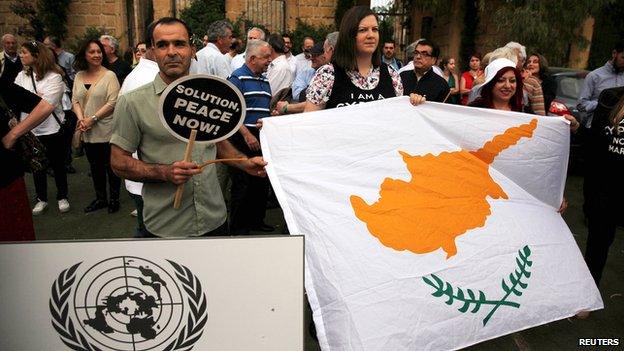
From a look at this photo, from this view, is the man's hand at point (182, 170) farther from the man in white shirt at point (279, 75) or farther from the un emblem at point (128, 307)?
the man in white shirt at point (279, 75)

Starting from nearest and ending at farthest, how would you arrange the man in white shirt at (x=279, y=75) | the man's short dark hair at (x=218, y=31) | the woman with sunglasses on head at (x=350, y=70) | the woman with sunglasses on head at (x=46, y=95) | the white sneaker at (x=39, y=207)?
the woman with sunglasses on head at (x=350, y=70), the woman with sunglasses on head at (x=46, y=95), the white sneaker at (x=39, y=207), the man in white shirt at (x=279, y=75), the man's short dark hair at (x=218, y=31)

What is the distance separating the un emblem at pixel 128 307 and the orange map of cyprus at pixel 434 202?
105 centimetres

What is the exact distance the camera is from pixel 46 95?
15.9 feet

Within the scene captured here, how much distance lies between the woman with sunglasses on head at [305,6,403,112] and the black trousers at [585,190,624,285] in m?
1.58

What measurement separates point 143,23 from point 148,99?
18335 millimetres

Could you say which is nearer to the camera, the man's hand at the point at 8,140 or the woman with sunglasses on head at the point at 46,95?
the man's hand at the point at 8,140

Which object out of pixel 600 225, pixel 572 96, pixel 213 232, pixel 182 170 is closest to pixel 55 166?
pixel 213 232

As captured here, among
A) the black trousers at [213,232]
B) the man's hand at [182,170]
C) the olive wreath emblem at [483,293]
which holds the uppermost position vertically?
the man's hand at [182,170]

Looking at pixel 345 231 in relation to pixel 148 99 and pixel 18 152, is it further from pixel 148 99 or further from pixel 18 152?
pixel 18 152

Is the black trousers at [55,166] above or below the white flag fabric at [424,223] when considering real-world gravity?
below

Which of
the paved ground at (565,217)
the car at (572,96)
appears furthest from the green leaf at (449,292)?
the car at (572,96)

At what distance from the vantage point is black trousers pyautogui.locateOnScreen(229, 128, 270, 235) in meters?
4.67

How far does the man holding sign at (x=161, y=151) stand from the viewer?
7.17ft

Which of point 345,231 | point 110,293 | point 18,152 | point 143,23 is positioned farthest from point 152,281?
point 143,23
